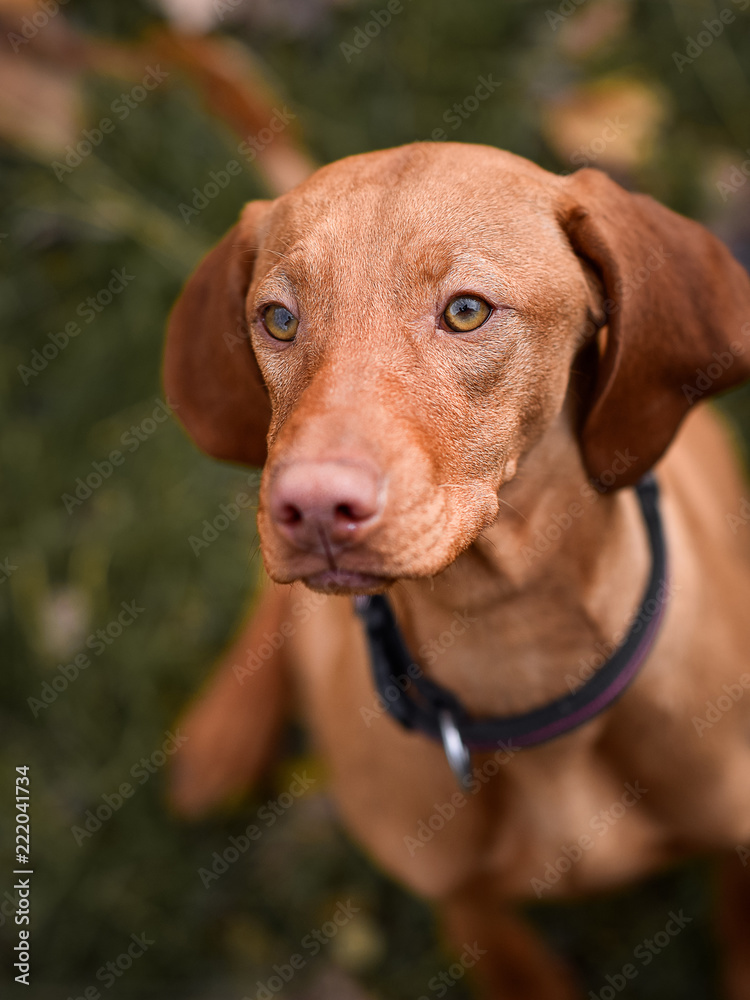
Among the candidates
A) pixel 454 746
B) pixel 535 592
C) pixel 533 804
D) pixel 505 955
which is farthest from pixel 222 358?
pixel 505 955

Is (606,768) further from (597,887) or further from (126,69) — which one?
(126,69)

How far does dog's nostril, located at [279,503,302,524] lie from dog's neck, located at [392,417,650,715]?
16.6 inches

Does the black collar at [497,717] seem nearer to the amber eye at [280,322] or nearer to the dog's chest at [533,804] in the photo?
the dog's chest at [533,804]

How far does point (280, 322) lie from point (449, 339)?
34 centimetres

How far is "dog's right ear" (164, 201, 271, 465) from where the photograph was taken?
1.98 meters

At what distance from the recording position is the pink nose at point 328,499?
1361mm

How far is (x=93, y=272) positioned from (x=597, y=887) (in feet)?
10.9

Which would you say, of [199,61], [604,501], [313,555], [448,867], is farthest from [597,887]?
[199,61]

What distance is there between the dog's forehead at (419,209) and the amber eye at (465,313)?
70mm

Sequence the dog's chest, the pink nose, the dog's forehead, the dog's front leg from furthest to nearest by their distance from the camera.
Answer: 1. the dog's front leg
2. the dog's chest
3. the dog's forehead
4. the pink nose

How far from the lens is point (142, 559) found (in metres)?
3.79

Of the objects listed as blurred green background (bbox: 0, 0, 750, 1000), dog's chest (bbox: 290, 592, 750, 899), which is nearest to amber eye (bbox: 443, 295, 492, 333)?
dog's chest (bbox: 290, 592, 750, 899)

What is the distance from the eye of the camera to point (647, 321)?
1715mm

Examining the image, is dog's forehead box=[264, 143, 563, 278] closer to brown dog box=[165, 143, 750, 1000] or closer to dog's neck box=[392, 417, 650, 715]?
brown dog box=[165, 143, 750, 1000]
